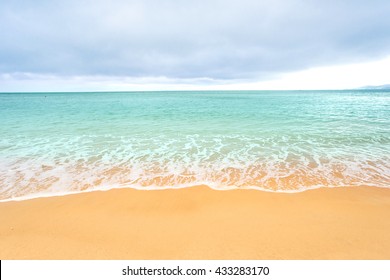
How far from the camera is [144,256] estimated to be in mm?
3312

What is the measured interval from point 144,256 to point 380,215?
491 cm

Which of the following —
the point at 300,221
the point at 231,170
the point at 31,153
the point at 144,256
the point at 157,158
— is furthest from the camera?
the point at 31,153

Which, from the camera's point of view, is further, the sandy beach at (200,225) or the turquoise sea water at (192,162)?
the turquoise sea water at (192,162)

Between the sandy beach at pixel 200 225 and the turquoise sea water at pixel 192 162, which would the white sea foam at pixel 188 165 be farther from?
the sandy beach at pixel 200 225

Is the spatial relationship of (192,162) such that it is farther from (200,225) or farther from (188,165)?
(200,225)

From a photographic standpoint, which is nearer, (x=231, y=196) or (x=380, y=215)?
(x=380, y=215)

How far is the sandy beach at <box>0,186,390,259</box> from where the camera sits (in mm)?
3393

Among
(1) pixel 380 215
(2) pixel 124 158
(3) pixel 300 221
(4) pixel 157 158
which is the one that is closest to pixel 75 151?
(2) pixel 124 158

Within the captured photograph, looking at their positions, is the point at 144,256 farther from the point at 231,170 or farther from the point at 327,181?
the point at 327,181

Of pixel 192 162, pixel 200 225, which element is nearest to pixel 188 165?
pixel 192 162

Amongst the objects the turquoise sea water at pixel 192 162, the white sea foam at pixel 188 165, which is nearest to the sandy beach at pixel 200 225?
the white sea foam at pixel 188 165

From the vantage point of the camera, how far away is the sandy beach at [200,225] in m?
3.39

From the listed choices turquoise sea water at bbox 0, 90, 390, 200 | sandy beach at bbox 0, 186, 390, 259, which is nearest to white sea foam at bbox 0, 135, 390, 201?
turquoise sea water at bbox 0, 90, 390, 200

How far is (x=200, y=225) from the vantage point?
409 cm
